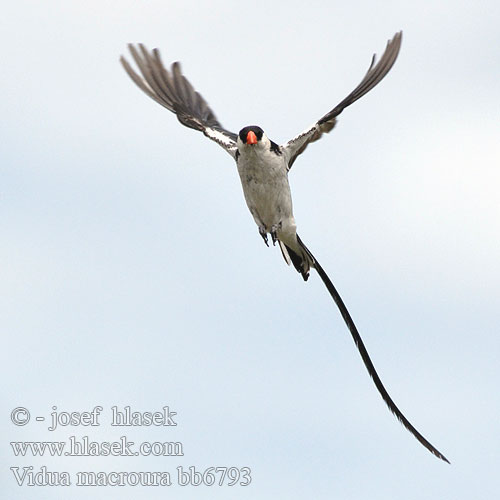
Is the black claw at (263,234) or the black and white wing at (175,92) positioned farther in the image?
the black and white wing at (175,92)

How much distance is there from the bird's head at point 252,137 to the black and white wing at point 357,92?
0.36m

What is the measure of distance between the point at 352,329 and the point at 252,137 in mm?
1876

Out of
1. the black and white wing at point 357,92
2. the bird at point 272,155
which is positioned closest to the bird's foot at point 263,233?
the bird at point 272,155

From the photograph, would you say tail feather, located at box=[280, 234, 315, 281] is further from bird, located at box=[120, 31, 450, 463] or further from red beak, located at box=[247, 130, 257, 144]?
red beak, located at box=[247, 130, 257, 144]

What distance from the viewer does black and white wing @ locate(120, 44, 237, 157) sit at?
1016 centimetres

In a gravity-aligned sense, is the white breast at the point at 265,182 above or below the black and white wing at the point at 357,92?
below

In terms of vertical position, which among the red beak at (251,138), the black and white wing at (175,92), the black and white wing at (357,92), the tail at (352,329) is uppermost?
the black and white wing at (175,92)

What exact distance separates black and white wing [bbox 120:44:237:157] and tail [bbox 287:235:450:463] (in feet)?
3.84

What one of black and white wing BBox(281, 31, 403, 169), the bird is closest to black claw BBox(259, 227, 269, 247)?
the bird

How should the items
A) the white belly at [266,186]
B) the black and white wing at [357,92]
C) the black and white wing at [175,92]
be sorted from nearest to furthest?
the black and white wing at [357,92]
the white belly at [266,186]
the black and white wing at [175,92]

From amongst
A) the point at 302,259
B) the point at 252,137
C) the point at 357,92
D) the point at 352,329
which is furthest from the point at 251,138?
the point at 352,329

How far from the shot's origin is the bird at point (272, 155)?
345 inches

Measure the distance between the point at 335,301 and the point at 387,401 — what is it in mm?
1147

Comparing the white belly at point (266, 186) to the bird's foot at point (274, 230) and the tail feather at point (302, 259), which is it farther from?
the tail feather at point (302, 259)
